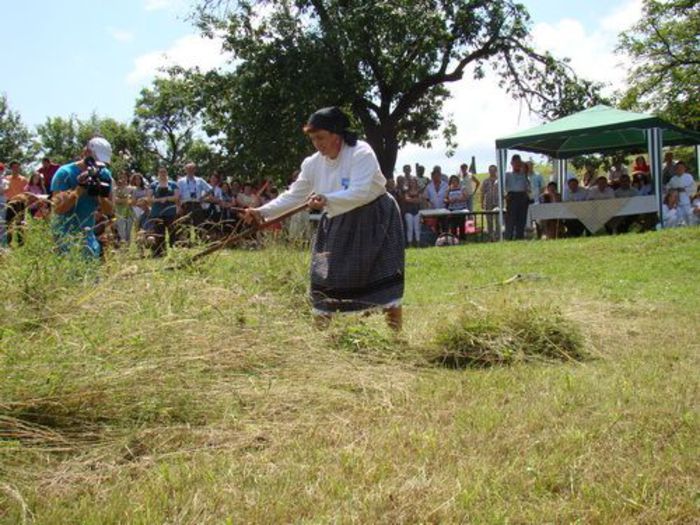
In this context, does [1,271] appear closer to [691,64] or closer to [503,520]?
[503,520]

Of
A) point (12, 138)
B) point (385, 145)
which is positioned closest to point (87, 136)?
point (12, 138)

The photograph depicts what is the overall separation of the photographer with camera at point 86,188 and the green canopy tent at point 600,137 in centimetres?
1096

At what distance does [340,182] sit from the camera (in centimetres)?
536

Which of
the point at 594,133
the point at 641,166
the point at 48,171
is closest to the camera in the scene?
the point at 48,171

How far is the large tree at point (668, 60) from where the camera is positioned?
26125 millimetres

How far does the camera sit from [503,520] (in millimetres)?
2455

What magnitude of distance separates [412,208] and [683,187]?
527cm

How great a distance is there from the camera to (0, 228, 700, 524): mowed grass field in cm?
→ 259

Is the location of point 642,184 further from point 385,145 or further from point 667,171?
point 385,145

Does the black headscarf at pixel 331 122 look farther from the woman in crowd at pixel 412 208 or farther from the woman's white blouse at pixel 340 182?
the woman in crowd at pixel 412 208

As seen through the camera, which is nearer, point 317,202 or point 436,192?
point 317,202

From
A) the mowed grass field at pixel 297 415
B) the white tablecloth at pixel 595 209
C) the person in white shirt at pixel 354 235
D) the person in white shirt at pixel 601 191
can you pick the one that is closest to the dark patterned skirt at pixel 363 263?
the person in white shirt at pixel 354 235

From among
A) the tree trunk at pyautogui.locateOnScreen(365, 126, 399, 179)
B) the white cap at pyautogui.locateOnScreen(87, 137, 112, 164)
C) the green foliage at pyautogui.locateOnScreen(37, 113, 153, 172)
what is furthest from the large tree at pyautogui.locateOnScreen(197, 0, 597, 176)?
the green foliage at pyautogui.locateOnScreen(37, 113, 153, 172)

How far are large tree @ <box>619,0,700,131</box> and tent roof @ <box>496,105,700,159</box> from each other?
24.7 feet
